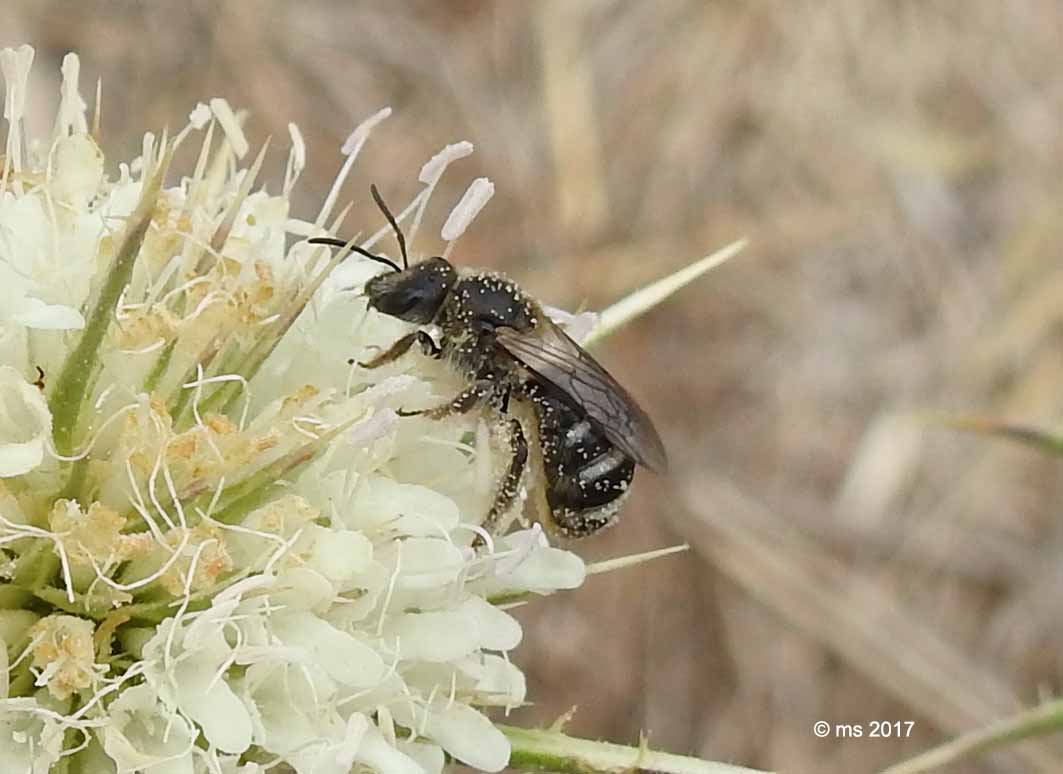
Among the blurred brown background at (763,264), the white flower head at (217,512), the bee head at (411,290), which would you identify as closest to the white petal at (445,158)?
the white flower head at (217,512)

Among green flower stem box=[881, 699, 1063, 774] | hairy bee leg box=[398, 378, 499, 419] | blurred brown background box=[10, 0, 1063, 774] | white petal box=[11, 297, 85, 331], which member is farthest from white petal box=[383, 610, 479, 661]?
blurred brown background box=[10, 0, 1063, 774]

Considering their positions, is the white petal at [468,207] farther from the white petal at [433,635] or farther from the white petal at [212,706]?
the white petal at [212,706]

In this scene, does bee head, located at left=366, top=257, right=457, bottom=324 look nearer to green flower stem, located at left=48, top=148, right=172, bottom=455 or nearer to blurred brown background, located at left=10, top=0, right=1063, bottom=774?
green flower stem, located at left=48, top=148, right=172, bottom=455

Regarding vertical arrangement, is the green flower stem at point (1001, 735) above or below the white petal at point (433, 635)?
below

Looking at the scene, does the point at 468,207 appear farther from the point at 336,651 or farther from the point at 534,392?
the point at 336,651

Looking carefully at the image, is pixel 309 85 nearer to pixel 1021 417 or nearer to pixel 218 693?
pixel 1021 417

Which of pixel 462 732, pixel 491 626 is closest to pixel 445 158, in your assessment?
pixel 491 626
